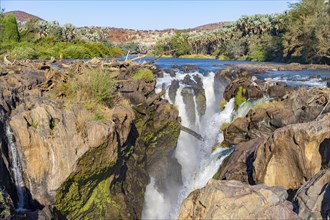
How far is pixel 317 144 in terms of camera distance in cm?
867

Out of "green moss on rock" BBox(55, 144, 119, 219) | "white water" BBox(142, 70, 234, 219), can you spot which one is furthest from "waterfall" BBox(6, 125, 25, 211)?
"white water" BBox(142, 70, 234, 219)

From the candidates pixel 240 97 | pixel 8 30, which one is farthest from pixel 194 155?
pixel 8 30

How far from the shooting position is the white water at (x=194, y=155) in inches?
589

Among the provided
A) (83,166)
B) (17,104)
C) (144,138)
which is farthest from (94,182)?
(144,138)

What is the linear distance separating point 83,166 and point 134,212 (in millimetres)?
4211

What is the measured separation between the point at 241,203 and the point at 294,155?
340cm

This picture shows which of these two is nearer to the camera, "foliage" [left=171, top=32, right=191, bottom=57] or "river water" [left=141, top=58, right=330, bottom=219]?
"river water" [left=141, top=58, right=330, bottom=219]

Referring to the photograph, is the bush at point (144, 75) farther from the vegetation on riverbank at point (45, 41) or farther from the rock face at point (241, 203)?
the vegetation on riverbank at point (45, 41)

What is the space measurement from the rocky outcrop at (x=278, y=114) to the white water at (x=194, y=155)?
112 cm

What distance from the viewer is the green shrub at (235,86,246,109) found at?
761 inches

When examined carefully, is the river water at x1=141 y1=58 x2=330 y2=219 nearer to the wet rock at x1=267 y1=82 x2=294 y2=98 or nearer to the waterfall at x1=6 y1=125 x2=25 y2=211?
the wet rock at x1=267 y1=82 x2=294 y2=98

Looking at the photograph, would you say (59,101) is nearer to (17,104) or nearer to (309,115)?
(17,104)

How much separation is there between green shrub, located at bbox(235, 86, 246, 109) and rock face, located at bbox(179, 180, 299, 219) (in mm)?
12918

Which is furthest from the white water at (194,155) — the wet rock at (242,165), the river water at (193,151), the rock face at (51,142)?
the rock face at (51,142)
